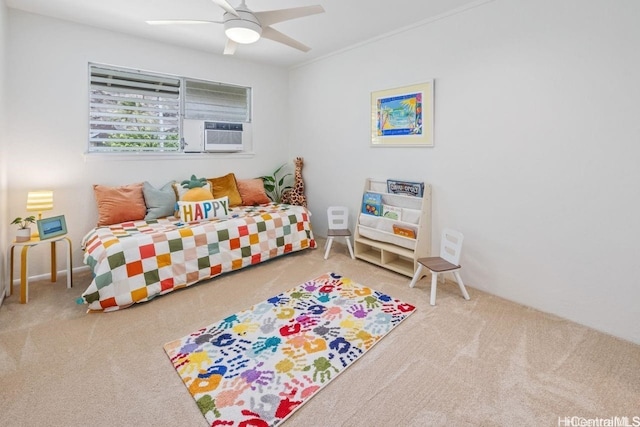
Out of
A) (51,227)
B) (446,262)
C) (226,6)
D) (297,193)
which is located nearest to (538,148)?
(446,262)

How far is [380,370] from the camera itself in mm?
1854

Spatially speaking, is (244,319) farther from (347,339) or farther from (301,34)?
(301,34)

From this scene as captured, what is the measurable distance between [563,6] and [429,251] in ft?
7.25

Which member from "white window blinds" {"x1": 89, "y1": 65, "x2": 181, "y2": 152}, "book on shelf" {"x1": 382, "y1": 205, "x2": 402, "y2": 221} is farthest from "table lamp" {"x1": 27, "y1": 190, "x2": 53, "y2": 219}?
"book on shelf" {"x1": 382, "y1": 205, "x2": 402, "y2": 221}

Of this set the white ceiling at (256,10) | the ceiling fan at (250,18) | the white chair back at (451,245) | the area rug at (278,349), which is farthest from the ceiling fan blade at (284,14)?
the area rug at (278,349)

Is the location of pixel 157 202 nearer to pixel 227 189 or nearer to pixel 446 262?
pixel 227 189

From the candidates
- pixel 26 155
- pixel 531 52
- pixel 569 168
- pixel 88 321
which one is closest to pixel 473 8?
pixel 531 52

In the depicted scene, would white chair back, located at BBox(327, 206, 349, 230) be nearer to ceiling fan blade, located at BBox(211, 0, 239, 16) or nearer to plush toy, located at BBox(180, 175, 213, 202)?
plush toy, located at BBox(180, 175, 213, 202)

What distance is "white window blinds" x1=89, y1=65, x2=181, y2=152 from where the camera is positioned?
3342 mm

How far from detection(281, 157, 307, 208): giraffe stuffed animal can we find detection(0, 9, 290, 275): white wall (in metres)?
1.47

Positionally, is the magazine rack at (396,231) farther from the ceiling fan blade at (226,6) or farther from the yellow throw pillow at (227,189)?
the ceiling fan blade at (226,6)

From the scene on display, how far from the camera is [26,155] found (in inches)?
116

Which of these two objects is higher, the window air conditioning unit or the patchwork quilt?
the window air conditioning unit

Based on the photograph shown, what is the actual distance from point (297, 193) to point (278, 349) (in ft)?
8.94
